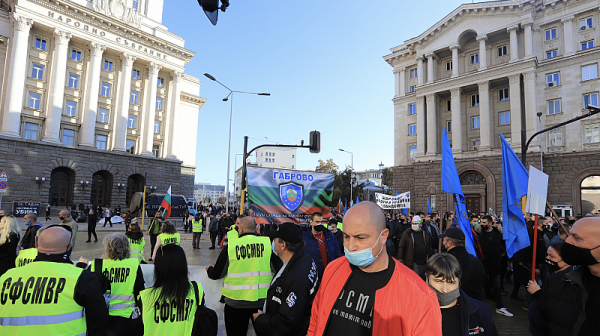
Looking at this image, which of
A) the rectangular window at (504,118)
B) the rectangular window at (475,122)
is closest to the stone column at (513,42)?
the rectangular window at (504,118)

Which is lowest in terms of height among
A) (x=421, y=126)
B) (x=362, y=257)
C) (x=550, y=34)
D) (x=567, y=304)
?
(x=567, y=304)

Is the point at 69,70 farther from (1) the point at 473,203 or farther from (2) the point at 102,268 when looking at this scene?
(1) the point at 473,203

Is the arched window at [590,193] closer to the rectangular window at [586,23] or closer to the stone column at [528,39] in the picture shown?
the stone column at [528,39]

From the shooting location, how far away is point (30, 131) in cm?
3105

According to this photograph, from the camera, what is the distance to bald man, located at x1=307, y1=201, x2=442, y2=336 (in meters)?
1.78

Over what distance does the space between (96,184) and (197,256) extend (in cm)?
2680

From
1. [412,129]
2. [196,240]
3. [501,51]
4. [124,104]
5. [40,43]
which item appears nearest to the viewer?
[196,240]

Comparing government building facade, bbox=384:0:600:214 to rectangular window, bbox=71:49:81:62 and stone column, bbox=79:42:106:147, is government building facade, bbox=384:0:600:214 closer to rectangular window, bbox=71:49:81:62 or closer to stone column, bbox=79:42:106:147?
stone column, bbox=79:42:106:147

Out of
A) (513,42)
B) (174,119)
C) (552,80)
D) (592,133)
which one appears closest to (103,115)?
(174,119)

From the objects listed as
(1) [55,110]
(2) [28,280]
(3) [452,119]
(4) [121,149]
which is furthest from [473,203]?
(1) [55,110]

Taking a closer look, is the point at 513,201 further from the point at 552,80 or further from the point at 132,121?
the point at 132,121

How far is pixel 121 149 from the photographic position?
3550cm

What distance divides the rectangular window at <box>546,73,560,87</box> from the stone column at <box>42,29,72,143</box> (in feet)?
148

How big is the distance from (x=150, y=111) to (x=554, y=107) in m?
41.1
